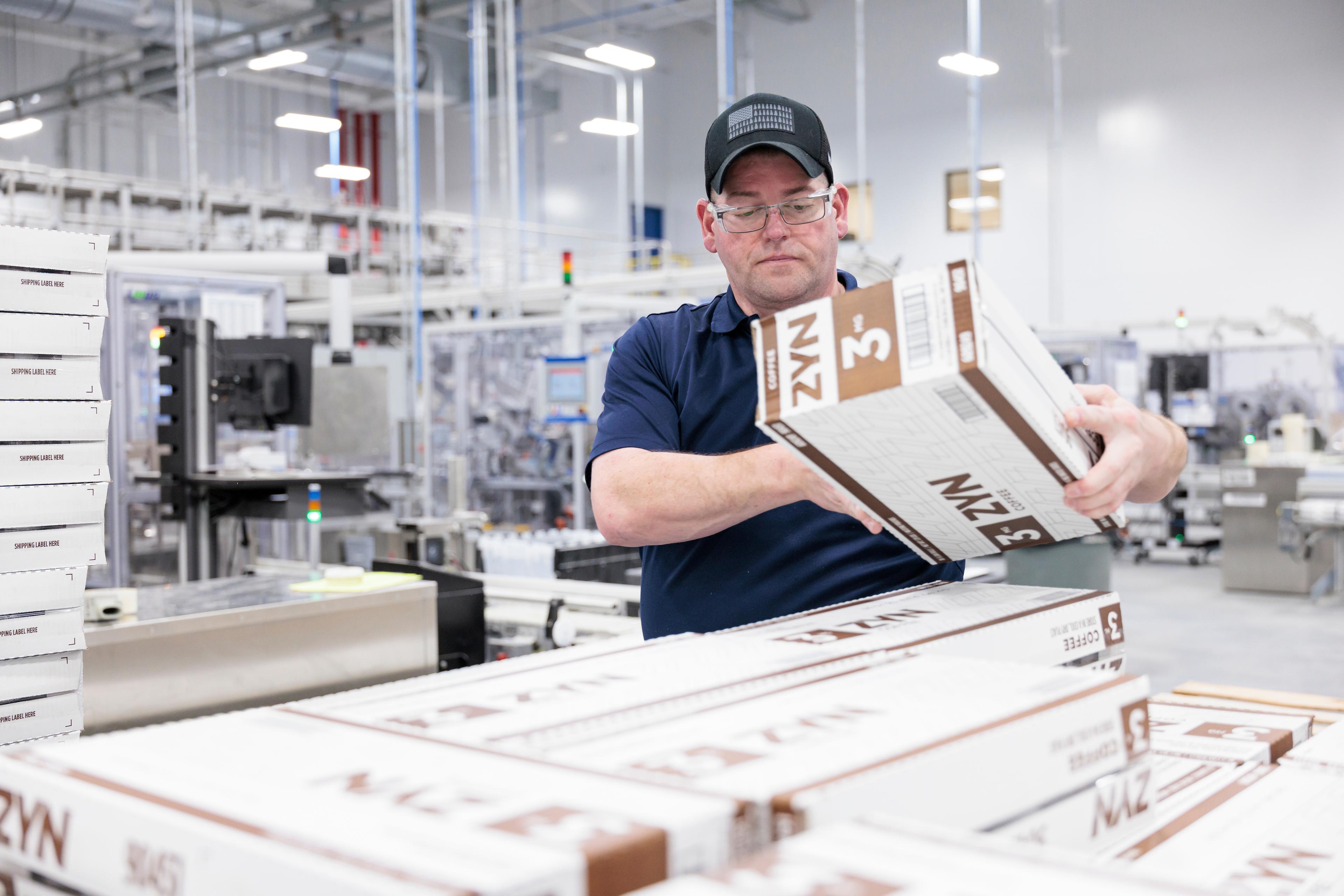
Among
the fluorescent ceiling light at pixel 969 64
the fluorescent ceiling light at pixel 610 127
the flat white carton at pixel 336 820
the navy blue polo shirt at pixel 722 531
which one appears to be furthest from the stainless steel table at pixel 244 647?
the fluorescent ceiling light at pixel 610 127

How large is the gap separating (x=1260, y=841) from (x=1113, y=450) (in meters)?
0.38

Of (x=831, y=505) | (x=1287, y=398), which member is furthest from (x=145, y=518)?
(x=1287, y=398)

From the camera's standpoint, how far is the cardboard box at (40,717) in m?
2.05

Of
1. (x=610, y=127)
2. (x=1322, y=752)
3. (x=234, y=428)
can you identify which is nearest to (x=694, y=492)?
(x=1322, y=752)

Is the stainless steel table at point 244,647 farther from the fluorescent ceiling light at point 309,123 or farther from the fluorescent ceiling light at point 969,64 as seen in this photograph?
the fluorescent ceiling light at point 309,123

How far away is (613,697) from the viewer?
→ 0.96 m

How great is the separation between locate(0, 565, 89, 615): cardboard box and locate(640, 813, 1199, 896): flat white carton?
1.80 meters

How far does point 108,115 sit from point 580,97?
22.5 feet

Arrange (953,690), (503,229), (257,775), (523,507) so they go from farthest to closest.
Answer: (503,229)
(523,507)
(953,690)
(257,775)

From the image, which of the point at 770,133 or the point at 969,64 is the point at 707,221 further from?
the point at 969,64

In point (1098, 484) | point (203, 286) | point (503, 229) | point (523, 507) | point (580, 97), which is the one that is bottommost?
point (523, 507)

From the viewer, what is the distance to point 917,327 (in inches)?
40.9

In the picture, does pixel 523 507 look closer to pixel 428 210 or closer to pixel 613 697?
pixel 613 697

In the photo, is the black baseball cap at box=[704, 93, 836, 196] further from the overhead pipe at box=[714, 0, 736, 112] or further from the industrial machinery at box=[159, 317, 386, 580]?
the overhead pipe at box=[714, 0, 736, 112]
